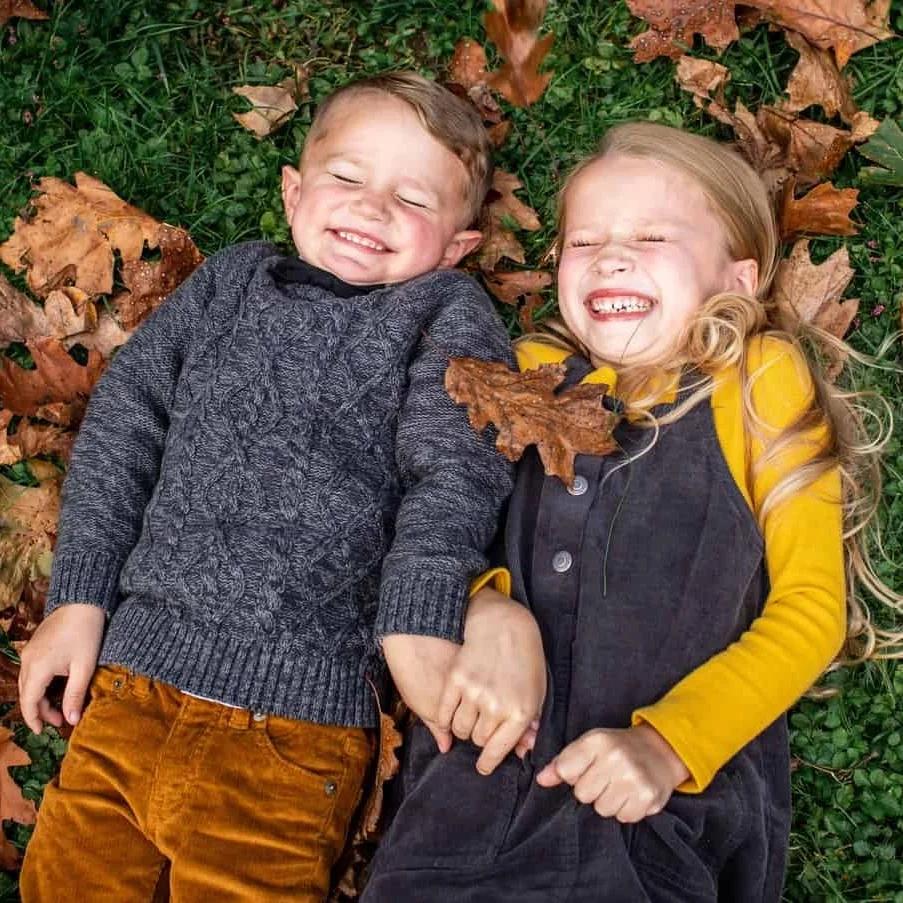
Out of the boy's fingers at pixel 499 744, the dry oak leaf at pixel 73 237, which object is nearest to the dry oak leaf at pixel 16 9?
the dry oak leaf at pixel 73 237

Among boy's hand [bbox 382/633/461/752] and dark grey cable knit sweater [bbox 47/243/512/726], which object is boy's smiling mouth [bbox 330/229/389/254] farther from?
boy's hand [bbox 382/633/461/752]

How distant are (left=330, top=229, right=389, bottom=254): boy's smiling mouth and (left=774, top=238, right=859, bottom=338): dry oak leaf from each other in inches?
49.1

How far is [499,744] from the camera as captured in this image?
8.89 feet

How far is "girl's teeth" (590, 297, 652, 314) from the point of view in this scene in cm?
311

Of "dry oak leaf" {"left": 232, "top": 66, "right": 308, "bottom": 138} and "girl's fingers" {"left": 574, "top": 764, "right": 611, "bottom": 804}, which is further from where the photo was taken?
"dry oak leaf" {"left": 232, "top": 66, "right": 308, "bottom": 138}

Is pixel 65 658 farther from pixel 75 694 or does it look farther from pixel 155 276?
pixel 155 276

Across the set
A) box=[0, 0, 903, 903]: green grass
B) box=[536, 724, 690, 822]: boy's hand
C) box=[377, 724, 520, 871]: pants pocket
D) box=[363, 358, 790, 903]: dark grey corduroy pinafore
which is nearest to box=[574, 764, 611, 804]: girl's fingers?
box=[536, 724, 690, 822]: boy's hand

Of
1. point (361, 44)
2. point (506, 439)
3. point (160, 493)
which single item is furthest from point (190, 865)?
point (361, 44)

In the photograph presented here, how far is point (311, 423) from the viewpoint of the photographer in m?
3.04

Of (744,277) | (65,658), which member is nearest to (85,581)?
(65,658)

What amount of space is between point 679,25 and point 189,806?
2.75 m

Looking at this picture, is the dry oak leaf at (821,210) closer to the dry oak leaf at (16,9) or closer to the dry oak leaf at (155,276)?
the dry oak leaf at (155,276)

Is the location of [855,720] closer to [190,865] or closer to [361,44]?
[190,865]

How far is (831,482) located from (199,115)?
2.40 meters
